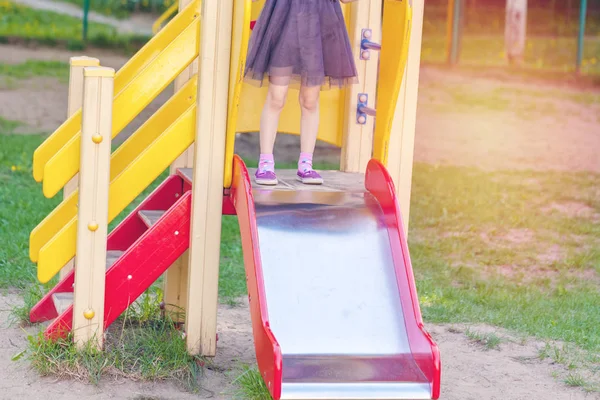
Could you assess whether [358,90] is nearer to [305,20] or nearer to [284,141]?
[305,20]

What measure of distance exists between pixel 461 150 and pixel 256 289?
730 cm

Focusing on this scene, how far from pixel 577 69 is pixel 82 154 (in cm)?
1222

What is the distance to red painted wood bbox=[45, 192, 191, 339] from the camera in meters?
4.09

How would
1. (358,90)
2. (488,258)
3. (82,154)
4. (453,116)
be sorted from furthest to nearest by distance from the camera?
(453,116), (488,258), (358,90), (82,154)

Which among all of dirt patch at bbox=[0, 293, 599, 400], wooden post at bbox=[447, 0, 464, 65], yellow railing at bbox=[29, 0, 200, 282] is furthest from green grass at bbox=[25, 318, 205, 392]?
wooden post at bbox=[447, 0, 464, 65]

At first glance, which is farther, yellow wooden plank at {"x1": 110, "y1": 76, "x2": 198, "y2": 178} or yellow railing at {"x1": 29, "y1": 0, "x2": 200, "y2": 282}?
yellow wooden plank at {"x1": 110, "y1": 76, "x2": 198, "y2": 178}

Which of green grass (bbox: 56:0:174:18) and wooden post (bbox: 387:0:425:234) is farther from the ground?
green grass (bbox: 56:0:174:18)

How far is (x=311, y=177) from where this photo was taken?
443 centimetres

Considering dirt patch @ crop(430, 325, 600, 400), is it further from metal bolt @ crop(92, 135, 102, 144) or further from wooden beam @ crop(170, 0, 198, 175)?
metal bolt @ crop(92, 135, 102, 144)

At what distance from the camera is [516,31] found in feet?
52.9

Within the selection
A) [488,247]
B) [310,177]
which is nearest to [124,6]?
[488,247]

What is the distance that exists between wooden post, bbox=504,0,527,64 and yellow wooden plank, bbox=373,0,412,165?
40.2 ft

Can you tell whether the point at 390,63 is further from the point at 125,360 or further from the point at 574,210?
the point at 574,210

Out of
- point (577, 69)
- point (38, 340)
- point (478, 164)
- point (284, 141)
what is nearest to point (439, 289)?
point (38, 340)
